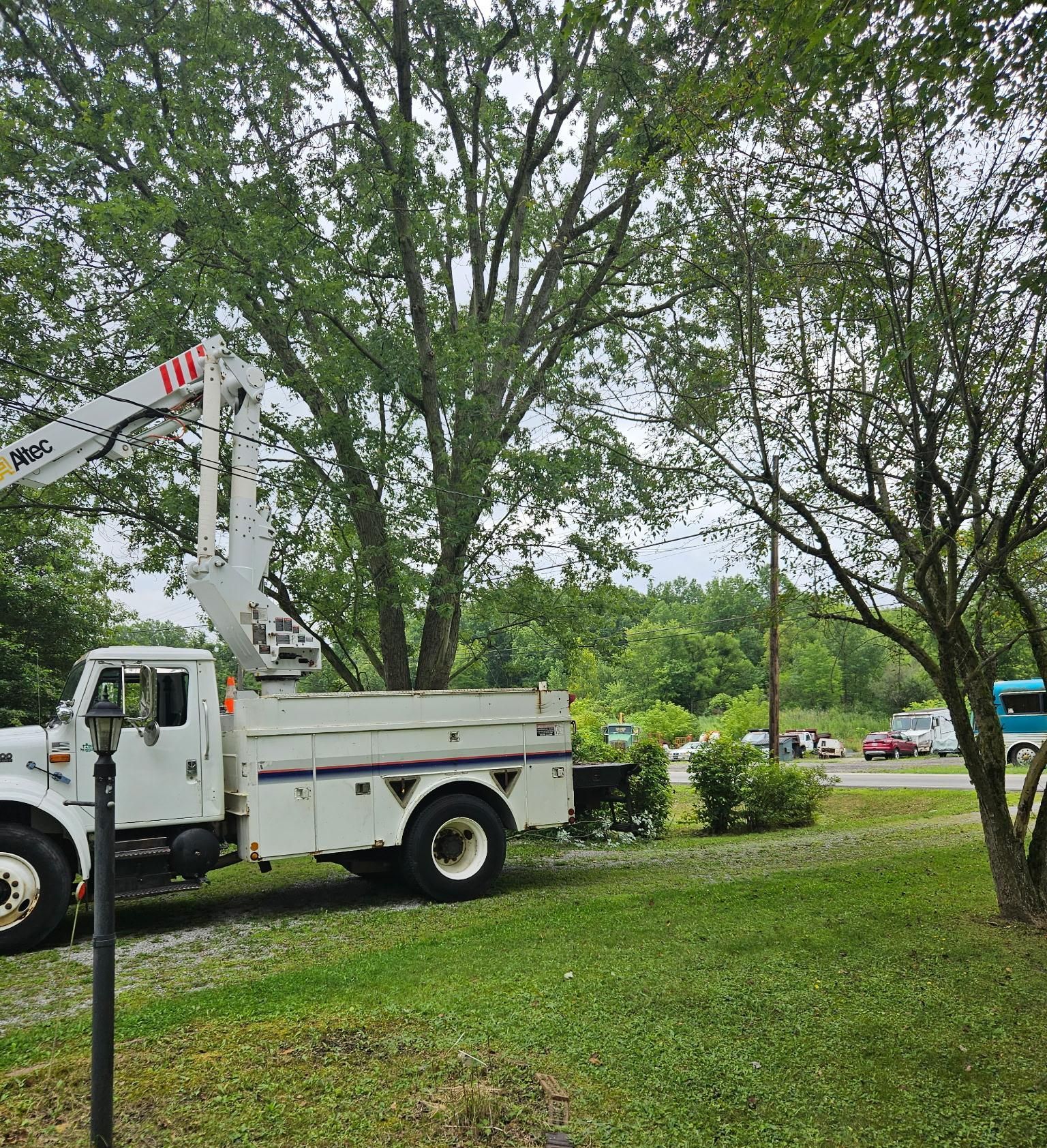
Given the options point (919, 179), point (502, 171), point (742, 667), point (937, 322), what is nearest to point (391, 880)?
point (937, 322)

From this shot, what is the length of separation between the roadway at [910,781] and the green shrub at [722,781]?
6.38 m

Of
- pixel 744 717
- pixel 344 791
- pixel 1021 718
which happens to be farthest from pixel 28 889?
pixel 744 717

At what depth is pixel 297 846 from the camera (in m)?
8.20

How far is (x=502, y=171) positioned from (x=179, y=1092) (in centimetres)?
1471

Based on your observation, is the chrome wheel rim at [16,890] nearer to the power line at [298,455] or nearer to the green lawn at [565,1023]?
the green lawn at [565,1023]

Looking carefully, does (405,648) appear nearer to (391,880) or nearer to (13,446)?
(391,880)

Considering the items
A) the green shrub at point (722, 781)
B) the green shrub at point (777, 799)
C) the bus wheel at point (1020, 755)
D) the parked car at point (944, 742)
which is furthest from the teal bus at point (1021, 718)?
the green shrub at point (722, 781)

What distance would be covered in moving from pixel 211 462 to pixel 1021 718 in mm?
28429

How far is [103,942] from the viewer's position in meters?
3.67

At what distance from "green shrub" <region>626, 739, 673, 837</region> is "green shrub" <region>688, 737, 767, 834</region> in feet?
2.19

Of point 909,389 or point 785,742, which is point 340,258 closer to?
point 909,389

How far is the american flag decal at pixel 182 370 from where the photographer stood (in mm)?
9305

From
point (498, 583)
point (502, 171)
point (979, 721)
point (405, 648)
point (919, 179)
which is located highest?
point (502, 171)

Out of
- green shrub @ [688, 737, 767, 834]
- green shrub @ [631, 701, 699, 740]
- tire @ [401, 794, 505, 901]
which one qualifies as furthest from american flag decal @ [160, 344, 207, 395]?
green shrub @ [631, 701, 699, 740]
